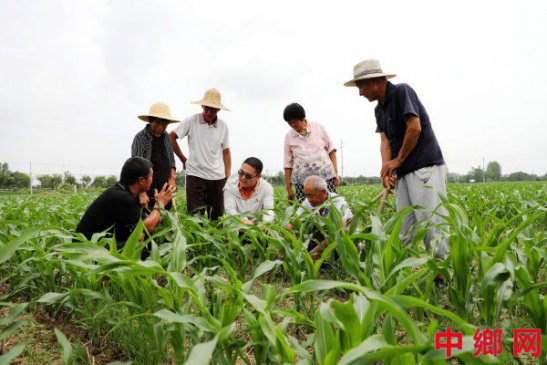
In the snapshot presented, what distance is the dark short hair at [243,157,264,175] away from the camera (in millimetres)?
3355

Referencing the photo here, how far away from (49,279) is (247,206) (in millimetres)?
1875

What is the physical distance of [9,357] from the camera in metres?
0.95

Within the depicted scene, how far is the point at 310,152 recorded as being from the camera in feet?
11.9

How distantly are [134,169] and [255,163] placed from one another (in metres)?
1.21

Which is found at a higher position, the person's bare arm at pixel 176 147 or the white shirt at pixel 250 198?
the person's bare arm at pixel 176 147

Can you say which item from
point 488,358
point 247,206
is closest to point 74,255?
point 488,358

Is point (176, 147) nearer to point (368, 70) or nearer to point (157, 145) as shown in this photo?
point (157, 145)

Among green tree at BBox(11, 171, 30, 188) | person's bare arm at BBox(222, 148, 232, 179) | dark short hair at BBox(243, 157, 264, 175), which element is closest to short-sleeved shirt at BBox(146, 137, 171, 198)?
person's bare arm at BBox(222, 148, 232, 179)

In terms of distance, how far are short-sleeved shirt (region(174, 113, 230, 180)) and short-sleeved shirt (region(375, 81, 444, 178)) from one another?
6.10 ft

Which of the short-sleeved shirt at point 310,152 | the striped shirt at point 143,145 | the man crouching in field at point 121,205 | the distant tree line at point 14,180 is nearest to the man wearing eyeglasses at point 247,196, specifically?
the short-sleeved shirt at point 310,152

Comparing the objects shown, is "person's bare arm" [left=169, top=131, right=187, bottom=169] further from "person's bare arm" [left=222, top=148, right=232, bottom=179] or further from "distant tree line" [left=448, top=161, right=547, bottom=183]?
"distant tree line" [left=448, top=161, right=547, bottom=183]

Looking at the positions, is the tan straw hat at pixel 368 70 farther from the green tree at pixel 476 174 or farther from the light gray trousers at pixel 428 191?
the green tree at pixel 476 174

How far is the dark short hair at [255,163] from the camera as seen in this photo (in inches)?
132

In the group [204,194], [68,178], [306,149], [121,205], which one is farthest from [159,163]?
[68,178]
